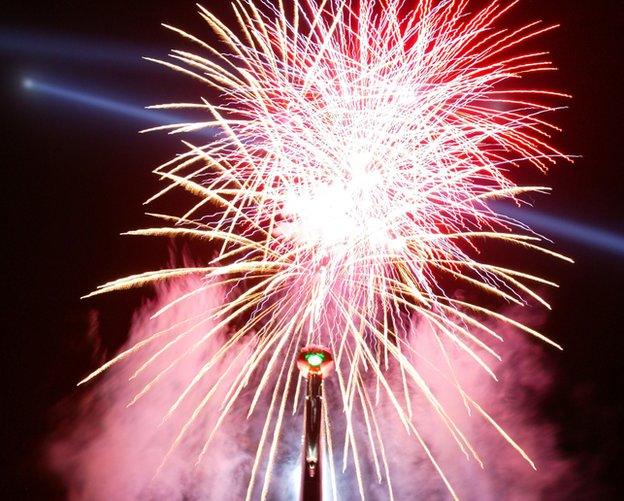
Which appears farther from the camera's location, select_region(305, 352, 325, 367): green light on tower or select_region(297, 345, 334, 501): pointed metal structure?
select_region(305, 352, 325, 367): green light on tower

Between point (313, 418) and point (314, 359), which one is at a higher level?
point (314, 359)

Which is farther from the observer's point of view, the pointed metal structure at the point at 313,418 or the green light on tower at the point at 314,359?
the green light on tower at the point at 314,359

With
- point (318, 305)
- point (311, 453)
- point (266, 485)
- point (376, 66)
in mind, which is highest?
point (376, 66)

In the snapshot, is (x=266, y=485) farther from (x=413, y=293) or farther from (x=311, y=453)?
(x=413, y=293)

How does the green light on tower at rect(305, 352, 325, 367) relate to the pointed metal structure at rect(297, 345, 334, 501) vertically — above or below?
above

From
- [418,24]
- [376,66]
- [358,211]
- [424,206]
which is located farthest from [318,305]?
[418,24]

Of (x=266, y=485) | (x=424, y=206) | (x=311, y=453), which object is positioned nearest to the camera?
(x=311, y=453)

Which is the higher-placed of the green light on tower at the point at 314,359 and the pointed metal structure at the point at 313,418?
the green light on tower at the point at 314,359

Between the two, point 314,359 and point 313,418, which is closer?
point 313,418
